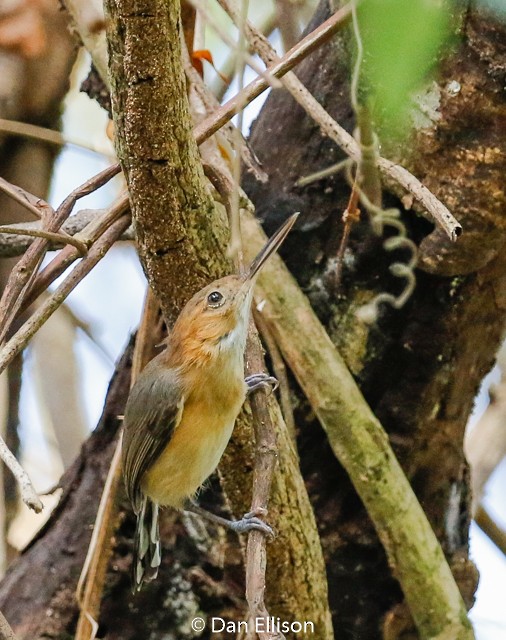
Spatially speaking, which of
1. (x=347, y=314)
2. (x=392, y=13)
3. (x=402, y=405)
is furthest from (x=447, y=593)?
(x=392, y=13)

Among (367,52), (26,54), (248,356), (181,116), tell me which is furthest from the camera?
(26,54)

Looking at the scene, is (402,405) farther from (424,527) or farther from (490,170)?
(490,170)

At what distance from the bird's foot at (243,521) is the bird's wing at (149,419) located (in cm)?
28

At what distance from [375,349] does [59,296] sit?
4.14ft

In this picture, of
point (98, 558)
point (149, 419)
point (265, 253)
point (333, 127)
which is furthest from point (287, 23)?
point (98, 558)

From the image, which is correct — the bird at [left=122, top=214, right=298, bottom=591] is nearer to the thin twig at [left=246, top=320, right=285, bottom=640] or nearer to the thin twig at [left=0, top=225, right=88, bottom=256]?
the thin twig at [left=246, top=320, right=285, bottom=640]

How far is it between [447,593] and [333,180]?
1.36 meters

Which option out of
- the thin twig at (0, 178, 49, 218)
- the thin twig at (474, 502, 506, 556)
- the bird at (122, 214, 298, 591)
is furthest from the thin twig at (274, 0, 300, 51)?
the thin twig at (474, 502, 506, 556)

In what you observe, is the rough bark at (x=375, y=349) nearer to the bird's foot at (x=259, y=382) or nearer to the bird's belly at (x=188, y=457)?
the bird's belly at (x=188, y=457)

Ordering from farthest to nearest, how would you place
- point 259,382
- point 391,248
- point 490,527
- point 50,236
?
point 490,527, point 391,248, point 259,382, point 50,236

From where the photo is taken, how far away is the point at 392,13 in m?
1.28

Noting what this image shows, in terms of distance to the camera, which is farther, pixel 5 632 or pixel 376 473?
pixel 376 473

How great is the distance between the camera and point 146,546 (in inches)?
105

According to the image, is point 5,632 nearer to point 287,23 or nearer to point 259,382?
point 259,382
